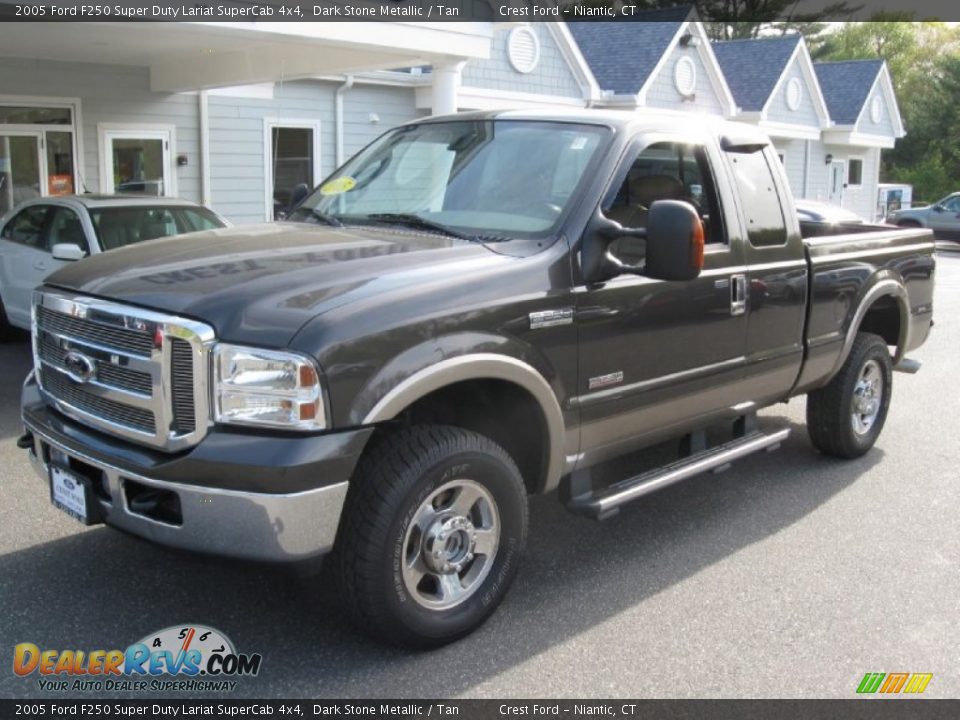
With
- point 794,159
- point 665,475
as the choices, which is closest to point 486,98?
point 665,475

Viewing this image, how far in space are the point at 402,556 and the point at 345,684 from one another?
487mm

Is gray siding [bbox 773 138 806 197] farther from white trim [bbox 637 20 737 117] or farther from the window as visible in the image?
the window

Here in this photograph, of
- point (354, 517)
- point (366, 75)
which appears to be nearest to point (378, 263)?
point (354, 517)

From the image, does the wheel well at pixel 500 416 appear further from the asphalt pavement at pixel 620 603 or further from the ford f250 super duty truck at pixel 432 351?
the asphalt pavement at pixel 620 603

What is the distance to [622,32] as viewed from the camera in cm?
2414

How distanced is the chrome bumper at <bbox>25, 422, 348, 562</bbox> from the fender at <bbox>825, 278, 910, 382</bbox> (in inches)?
147

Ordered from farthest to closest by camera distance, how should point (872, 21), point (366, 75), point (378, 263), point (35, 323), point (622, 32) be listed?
point (872, 21)
point (622, 32)
point (366, 75)
point (35, 323)
point (378, 263)

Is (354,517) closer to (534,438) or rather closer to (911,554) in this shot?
(534,438)

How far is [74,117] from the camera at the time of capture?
13.2 metres

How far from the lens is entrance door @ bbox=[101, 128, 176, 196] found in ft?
44.7

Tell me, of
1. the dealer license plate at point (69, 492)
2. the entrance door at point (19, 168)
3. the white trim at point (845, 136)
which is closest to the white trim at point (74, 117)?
the entrance door at point (19, 168)

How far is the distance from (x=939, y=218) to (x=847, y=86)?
6309 millimetres

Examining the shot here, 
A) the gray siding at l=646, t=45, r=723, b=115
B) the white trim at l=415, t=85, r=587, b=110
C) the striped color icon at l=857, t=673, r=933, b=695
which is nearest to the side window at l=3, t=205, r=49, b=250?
the striped color icon at l=857, t=673, r=933, b=695

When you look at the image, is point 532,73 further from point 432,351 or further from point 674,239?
point 432,351
